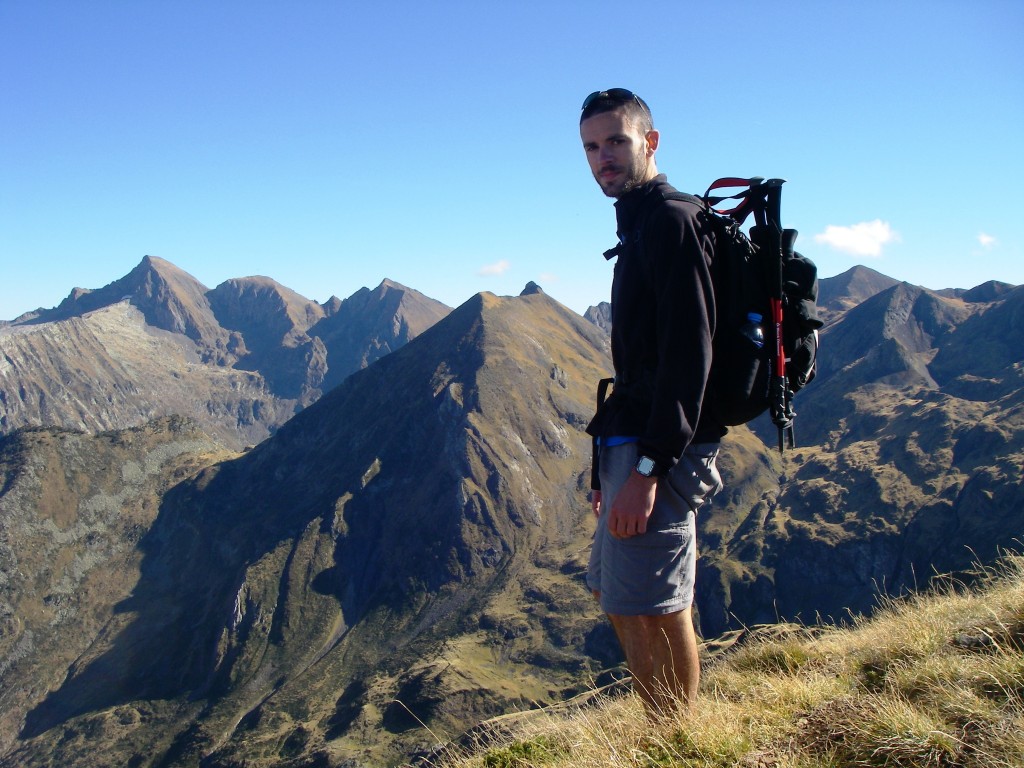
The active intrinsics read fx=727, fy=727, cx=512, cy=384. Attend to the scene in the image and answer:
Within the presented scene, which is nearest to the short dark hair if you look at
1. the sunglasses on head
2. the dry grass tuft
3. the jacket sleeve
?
the sunglasses on head

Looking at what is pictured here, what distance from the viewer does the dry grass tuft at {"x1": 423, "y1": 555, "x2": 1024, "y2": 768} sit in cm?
470

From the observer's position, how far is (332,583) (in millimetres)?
180375

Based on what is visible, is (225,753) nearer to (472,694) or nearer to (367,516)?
(472,694)

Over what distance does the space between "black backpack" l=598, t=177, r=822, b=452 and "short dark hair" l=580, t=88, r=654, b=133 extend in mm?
750

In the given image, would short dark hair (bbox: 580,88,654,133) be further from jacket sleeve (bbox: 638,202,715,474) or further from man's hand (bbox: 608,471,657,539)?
man's hand (bbox: 608,471,657,539)

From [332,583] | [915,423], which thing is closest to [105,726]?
Result: [332,583]

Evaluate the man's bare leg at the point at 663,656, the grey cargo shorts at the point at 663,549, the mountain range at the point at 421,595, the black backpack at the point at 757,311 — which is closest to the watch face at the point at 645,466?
the grey cargo shorts at the point at 663,549

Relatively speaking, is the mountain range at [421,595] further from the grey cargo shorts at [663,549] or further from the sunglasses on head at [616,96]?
the sunglasses on head at [616,96]

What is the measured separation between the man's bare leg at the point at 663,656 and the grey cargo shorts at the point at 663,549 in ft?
0.47

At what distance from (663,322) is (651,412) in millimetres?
648

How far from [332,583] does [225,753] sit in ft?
173

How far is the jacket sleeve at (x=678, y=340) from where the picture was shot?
509 centimetres

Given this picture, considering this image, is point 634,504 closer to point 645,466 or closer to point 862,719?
point 645,466

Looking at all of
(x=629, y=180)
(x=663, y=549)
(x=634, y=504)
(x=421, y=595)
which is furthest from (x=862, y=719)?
(x=421, y=595)
